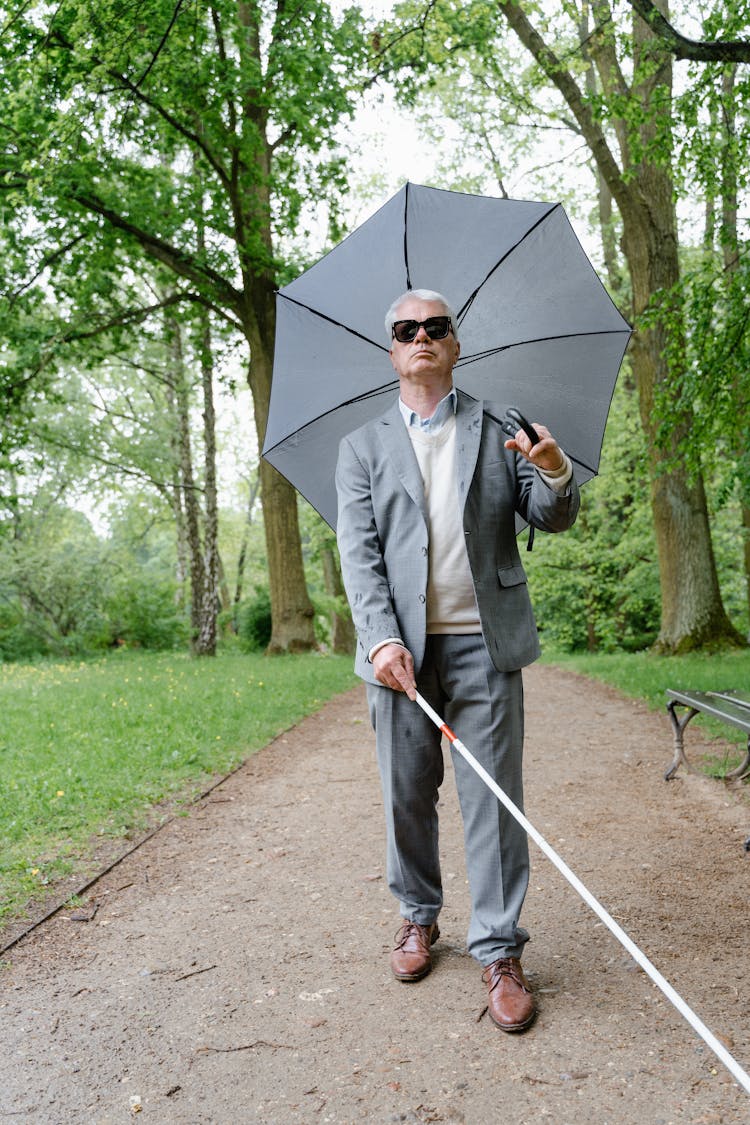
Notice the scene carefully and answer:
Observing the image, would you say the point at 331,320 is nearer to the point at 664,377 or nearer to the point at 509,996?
the point at 509,996

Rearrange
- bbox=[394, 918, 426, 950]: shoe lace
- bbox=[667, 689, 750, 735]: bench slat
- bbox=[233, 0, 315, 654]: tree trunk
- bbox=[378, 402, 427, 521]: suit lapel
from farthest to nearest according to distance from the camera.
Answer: bbox=[233, 0, 315, 654]: tree trunk < bbox=[667, 689, 750, 735]: bench slat < bbox=[394, 918, 426, 950]: shoe lace < bbox=[378, 402, 427, 521]: suit lapel

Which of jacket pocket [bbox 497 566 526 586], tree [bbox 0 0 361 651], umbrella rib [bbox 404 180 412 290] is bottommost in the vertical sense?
jacket pocket [bbox 497 566 526 586]

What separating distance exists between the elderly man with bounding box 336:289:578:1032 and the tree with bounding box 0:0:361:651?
24.7ft

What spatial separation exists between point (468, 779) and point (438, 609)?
1.90ft

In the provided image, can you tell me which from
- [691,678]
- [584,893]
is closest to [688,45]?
[691,678]

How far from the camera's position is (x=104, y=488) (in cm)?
2364

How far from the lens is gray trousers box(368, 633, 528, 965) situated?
314 cm

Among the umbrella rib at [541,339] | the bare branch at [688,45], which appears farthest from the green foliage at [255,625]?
the umbrella rib at [541,339]

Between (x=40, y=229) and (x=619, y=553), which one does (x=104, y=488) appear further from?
(x=619, y=553)

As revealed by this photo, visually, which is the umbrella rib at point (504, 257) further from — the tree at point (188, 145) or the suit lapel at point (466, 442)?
the tree at point (188, 145)

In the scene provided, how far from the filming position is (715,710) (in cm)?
527

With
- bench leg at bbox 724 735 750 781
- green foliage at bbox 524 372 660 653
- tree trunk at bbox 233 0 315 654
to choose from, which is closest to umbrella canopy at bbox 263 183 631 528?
bench leg at bbox 724 735 750 781

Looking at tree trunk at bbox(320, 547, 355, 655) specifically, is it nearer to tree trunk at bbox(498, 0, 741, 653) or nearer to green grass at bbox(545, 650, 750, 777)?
green grass at bbox(545, 650, 750, 777)

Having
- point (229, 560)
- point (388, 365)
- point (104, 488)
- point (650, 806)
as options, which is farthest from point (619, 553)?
point (229, 560)
